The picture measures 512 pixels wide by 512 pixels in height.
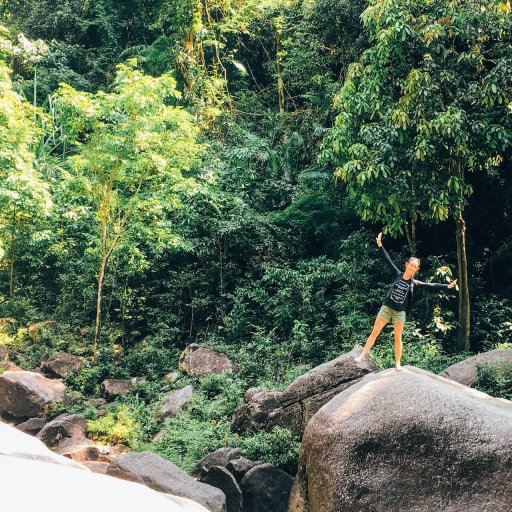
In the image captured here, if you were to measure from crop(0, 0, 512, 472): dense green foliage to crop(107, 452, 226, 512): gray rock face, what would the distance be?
74.4 inches

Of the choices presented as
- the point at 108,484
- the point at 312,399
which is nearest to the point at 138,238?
the point at 312,399

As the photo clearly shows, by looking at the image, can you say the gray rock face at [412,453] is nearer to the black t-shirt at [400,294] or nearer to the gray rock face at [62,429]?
the black t-shirt at [400,294]

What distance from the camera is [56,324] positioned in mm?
15930

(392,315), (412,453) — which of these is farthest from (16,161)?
(412,453)

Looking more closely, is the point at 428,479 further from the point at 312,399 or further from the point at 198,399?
the point at 198,399

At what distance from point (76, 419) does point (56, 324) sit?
16.1 feet

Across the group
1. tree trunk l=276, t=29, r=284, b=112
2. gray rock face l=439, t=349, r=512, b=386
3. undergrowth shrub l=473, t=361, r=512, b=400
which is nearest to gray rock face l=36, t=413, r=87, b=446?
gray rock face l=439, t=349, r=512, b=386

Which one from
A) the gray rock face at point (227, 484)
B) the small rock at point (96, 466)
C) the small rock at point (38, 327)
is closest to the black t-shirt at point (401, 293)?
the gray rock face at point (227, 484)

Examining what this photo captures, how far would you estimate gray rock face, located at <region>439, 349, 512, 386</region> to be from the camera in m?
10.1

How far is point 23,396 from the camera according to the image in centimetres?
1212

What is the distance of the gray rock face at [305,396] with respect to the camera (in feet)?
31.9

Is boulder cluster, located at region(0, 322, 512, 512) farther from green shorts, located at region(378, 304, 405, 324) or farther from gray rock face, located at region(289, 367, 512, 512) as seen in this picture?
green shorts, located at region(378, 304, 405, 324)

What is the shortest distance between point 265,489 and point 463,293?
6551 mm

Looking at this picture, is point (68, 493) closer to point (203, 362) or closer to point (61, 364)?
point (203, 362)
